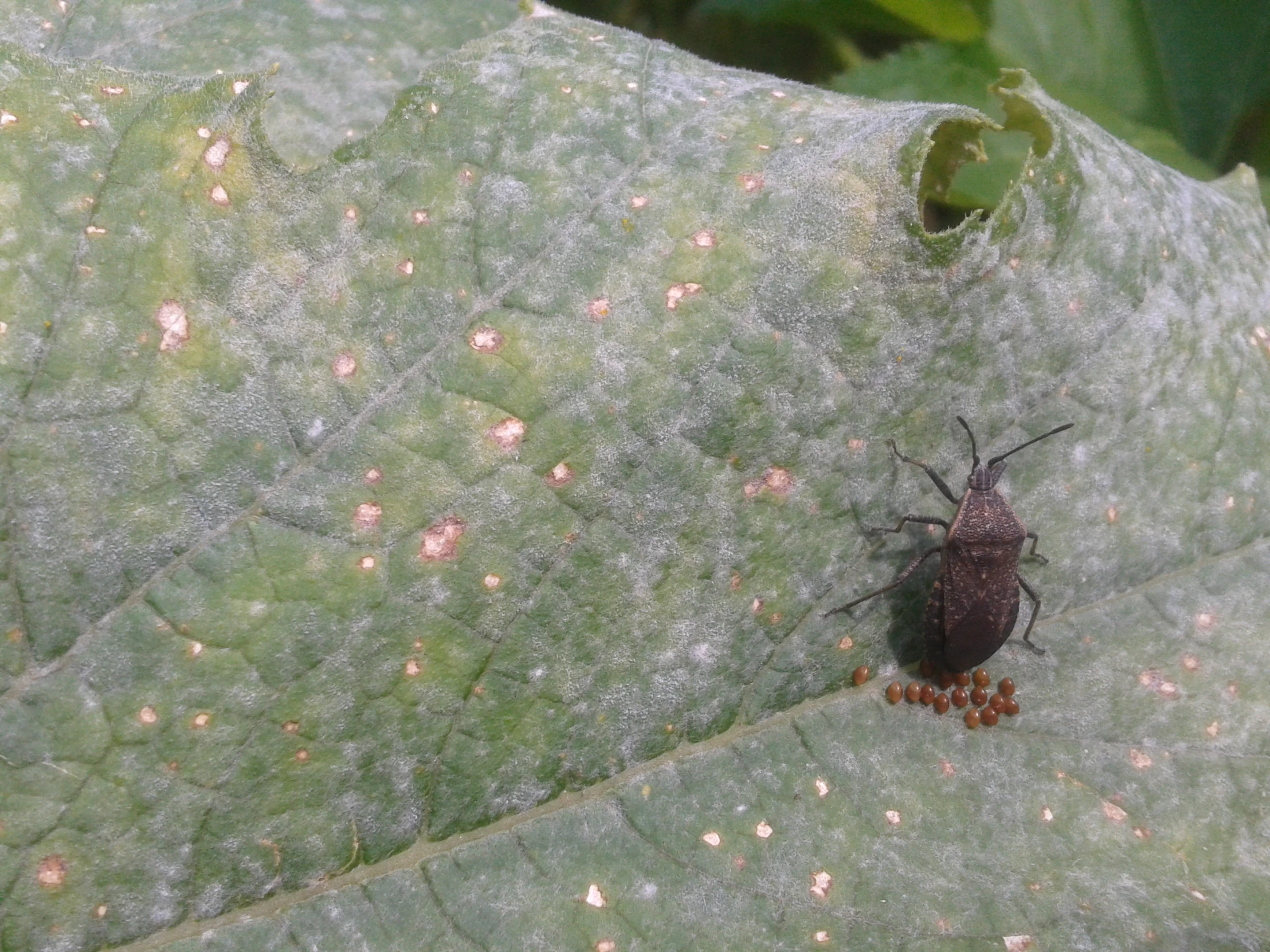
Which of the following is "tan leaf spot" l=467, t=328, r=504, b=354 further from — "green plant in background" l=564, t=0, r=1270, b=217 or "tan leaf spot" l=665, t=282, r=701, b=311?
"green plant in background" l=564, t=0, r=1270, b=217

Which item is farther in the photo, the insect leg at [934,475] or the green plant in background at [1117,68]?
the green plant in background at [1117,68]

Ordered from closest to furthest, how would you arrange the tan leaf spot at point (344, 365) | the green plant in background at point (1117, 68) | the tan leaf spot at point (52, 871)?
the tan leaf spot at point (52, 871) → the tan leaf spot at point (344, 365) → the green plant in background at point (1117, 68)

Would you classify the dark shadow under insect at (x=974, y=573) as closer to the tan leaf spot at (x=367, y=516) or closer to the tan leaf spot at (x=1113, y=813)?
the tan leaf spot at (x=1113, y=813)

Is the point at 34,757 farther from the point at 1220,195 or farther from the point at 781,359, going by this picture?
the point at 1220,195

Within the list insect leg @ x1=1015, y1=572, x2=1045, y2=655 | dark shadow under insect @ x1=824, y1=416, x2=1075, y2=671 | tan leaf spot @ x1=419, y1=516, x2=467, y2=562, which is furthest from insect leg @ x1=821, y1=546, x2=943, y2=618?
tan leaf spot @ x1=419, y1=516, x2=467, y2=562

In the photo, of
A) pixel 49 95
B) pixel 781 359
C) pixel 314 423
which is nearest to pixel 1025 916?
pixel 781 359

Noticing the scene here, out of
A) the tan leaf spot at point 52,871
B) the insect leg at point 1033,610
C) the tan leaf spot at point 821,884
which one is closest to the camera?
the tan leaf spot at point 52,871

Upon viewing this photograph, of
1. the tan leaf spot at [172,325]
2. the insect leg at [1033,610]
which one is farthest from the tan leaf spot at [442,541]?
the insect leg at [1033,610]
